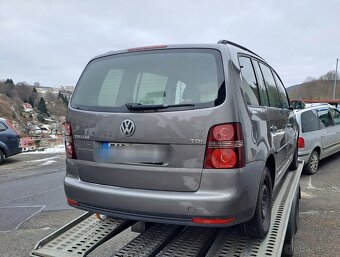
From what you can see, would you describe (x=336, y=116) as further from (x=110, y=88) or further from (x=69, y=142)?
(x=69, y=142)

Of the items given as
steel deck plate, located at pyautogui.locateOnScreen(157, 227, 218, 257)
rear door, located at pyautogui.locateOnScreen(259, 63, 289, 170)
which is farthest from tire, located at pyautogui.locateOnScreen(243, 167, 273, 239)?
rear door, located at pyautogui.locateOnScreen(259, 63, 289, 170)

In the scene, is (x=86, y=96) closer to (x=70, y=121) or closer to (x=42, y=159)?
(x=70, y=121)

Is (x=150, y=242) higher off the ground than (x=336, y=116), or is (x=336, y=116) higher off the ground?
(x=336, y=116)

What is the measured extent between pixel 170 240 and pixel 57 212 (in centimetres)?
294

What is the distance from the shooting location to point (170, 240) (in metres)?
3.11

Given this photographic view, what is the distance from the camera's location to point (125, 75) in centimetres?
291

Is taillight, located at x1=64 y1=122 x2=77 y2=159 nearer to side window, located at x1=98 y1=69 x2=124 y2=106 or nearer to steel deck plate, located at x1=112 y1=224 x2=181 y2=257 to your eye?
side window, located at x1=98 y1=69 x2=124 y2=106

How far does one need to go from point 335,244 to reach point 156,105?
2.92 meters

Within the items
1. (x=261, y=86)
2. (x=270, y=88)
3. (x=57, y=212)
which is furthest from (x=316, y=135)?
(x=57, y=212)

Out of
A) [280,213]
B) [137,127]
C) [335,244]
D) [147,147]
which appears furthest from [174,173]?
[335,244]

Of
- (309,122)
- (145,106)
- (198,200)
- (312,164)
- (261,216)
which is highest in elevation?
(145,106)

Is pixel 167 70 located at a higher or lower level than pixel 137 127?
higher

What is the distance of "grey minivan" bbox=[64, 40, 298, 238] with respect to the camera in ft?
8.08

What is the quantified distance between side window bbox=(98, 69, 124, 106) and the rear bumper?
73 centimetres
